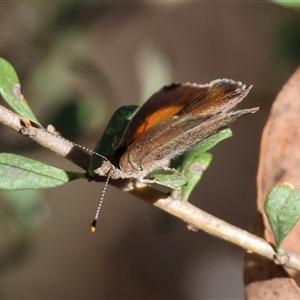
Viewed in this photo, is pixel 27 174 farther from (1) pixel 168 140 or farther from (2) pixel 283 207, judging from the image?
(2) pixel 283 207

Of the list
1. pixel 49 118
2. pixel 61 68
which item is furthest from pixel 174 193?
pixel 61 68

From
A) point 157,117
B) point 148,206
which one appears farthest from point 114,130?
point 148,206

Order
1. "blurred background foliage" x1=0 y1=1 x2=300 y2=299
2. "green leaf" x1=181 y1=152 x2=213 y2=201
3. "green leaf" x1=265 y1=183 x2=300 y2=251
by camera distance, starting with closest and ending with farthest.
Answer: "green leaf" x1=265 y1=183 x2=300 y2=251 → "green leaf" x1=181 y1=152 x2=213 y2=201 → "blurred background foliage" x1=0 y1=1 x2=300 y2=299

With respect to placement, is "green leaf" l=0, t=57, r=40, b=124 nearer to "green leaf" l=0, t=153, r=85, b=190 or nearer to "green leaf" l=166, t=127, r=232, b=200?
"green leaf" l=0, t=153, r=85, b=190

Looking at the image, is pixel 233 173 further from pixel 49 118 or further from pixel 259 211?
pixel 259 211

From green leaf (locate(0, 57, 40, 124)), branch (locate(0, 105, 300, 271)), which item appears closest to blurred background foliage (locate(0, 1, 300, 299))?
green leaf (locate(0, 57, 40, 124))

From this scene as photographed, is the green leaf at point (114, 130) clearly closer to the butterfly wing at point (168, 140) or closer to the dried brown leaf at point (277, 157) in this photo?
the butterfly wing at point (168, 140)
